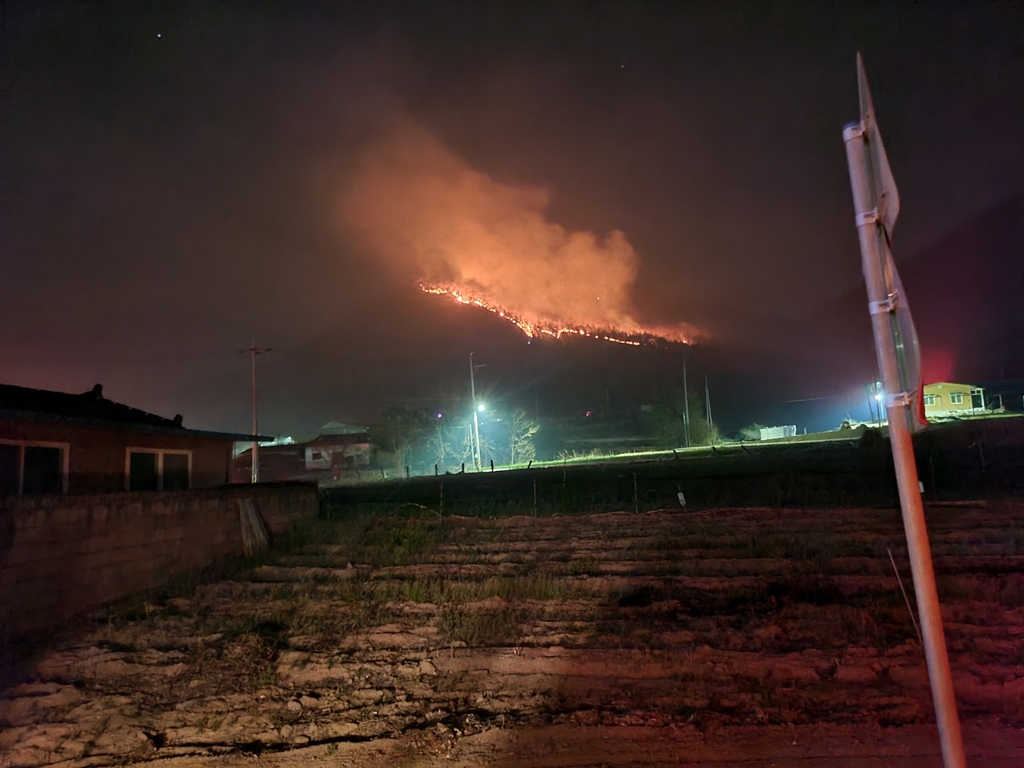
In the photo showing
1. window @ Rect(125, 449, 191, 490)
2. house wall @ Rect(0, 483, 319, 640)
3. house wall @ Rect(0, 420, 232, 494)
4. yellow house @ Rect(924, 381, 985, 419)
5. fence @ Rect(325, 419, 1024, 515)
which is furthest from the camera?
yellow house @ Rect(924, 381, 985, 419)

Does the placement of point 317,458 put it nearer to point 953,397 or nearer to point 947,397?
point 947,397

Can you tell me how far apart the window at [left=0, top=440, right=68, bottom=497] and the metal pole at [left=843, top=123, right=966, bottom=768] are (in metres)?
12.4

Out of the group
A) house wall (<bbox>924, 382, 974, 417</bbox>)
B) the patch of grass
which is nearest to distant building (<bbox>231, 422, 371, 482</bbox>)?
the patch of grass

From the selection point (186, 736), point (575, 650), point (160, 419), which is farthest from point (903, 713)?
point (160, 419)

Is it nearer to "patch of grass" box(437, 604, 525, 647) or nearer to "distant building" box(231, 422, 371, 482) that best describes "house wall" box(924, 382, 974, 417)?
"distant building" box(231, 422, 371, 482)

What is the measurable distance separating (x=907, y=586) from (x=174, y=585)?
437 inches

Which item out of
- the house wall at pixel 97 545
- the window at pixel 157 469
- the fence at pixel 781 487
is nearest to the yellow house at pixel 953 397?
the fence at pixel 781 487

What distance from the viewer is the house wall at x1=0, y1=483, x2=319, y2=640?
7.67 metres

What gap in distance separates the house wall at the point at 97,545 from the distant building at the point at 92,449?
6.26 ft

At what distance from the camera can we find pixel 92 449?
12500 mm

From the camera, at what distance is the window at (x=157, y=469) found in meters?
13.7

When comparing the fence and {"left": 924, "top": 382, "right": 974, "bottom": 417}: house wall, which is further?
{"left": 924, "top": 382, "right": 974, "bottom": 417}: house wall

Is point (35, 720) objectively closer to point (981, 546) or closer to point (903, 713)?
point (903, 713)

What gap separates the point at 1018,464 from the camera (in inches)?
768
